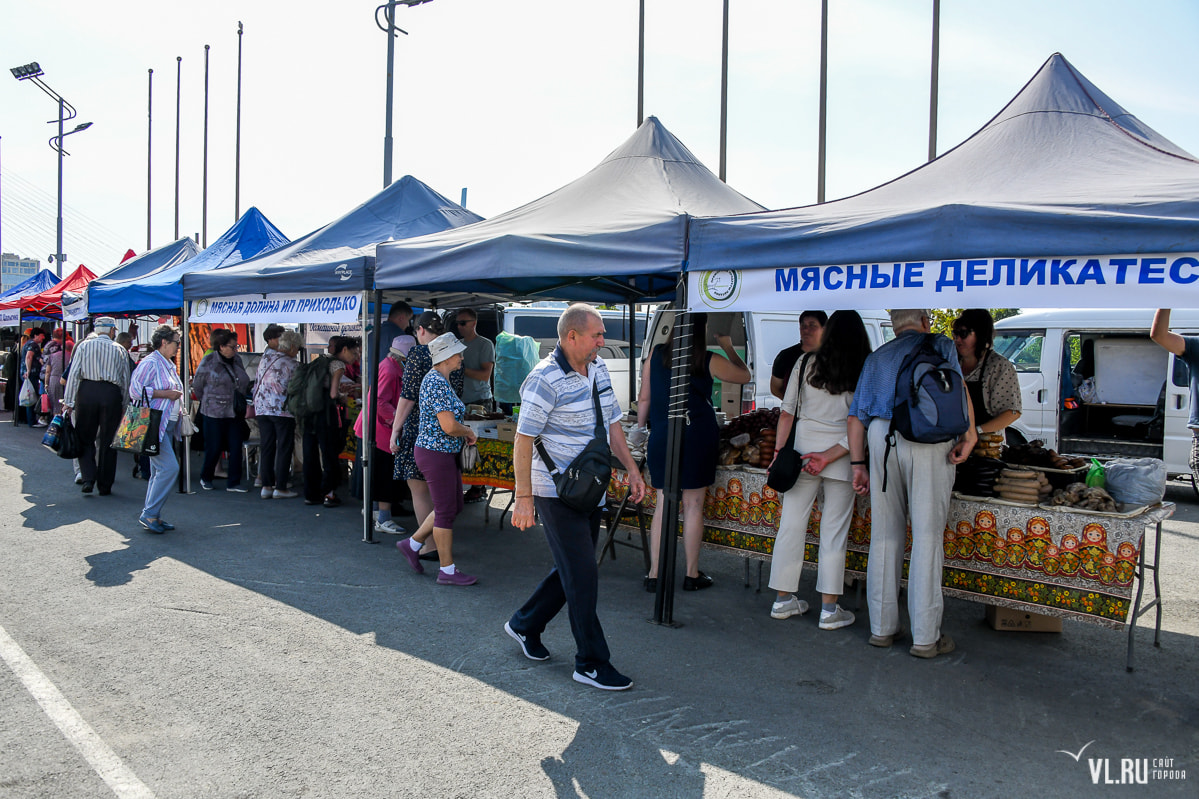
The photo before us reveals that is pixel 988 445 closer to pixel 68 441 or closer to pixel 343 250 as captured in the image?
pixel 343 250

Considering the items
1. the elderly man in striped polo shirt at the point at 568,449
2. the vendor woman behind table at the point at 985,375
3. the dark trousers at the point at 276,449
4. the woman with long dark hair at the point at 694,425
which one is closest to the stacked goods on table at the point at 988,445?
the vendor woman behind table at the point at 985,375

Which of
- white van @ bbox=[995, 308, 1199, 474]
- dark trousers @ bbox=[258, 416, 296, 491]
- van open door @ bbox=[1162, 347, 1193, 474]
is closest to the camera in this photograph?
dark trousers @ bbox=[258, 416, 296, 491]

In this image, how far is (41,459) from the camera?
37.7ft

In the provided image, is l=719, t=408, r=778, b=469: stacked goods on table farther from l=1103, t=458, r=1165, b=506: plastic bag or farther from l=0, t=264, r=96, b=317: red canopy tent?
l=0, t=264, r=96, b=317: red canopy tent

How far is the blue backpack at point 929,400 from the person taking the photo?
422 cm

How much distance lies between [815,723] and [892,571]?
45.0 inches

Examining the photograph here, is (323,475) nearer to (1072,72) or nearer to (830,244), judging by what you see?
(830,244)

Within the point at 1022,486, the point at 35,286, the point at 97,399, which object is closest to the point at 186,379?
the point at 97,399

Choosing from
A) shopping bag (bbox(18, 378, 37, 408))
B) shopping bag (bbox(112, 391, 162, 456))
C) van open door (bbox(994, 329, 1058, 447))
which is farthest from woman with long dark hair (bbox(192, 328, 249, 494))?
shopping bag (bbox(18, 378, 37, 408))

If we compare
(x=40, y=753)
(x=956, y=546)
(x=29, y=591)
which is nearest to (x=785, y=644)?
(x=956, y=546)

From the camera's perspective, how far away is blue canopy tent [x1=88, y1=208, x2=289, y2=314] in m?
9.78

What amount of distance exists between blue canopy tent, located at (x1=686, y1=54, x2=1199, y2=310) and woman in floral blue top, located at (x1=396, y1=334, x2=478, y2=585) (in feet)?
5.67

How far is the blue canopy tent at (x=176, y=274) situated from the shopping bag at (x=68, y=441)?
5.59 feet

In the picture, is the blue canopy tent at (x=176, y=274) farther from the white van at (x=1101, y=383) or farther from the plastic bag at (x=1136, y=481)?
the white van at (x=1101, y=383)
